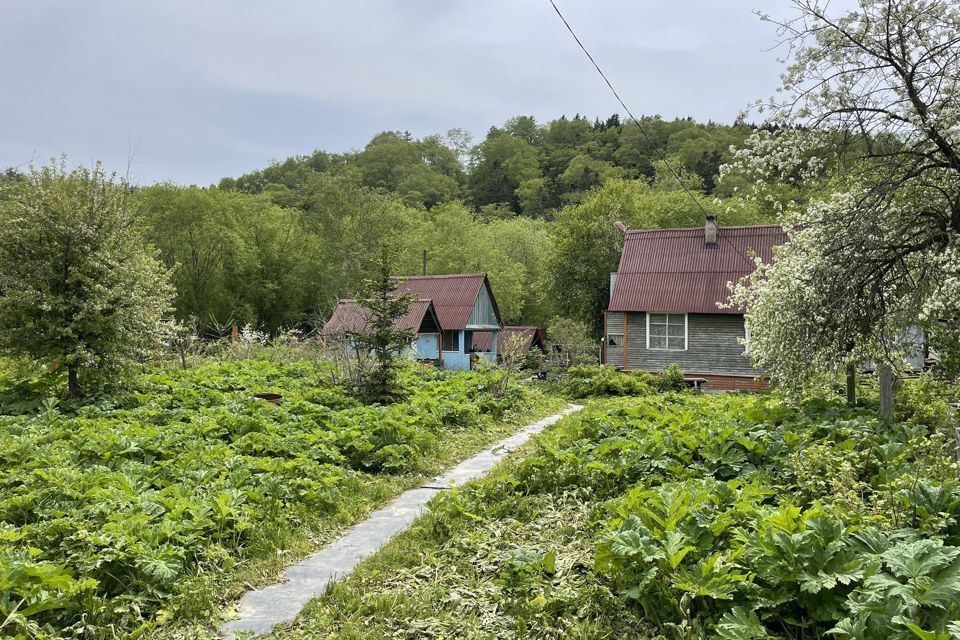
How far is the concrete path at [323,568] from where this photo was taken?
4.34 m

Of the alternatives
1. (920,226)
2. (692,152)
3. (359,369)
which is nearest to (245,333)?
(359,369)

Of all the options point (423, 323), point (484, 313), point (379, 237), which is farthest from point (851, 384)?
point (379, 237)

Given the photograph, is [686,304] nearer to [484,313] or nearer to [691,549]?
[484,313]

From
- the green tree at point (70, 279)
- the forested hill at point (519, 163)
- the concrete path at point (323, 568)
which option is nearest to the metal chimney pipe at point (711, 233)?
the concrete path at point (323, 568)

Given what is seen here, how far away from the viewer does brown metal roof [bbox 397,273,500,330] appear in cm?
2719

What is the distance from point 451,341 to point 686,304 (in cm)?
1053

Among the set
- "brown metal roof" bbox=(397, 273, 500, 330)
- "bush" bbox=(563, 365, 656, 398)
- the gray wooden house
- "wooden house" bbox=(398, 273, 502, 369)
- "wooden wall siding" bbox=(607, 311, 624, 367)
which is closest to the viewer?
"bush" bbox=(563, 365, 656, 398)

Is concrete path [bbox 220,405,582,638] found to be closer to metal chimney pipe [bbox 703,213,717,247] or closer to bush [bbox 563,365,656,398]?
bush [bbox 563,365,656,398]

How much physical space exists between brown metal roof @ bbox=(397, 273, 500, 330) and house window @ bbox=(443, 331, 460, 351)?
2.07 feet

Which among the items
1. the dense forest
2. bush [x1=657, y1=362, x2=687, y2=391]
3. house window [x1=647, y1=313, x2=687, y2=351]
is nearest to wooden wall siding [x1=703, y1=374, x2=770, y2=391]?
house window [x1=647, y1=313, x2=687, y2=351]

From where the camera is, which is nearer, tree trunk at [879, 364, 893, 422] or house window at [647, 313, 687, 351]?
tree trunk at [879, 364, 893, 422]

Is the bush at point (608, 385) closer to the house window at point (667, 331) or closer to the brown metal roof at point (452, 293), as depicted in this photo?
the house window at point (667, 331)

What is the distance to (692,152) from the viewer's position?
47750mm

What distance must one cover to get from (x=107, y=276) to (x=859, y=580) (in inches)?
433
